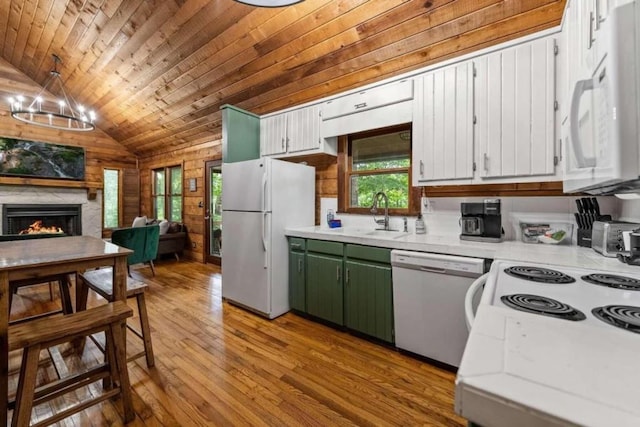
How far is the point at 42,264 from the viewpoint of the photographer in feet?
4.90

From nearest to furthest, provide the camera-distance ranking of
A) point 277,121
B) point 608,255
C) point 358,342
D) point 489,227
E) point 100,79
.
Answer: point 608,255 → point 489,227 → point 358,342 → point 277,121 → point 100,79

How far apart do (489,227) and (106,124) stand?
713 cm

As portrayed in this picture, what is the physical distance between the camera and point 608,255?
1.51m

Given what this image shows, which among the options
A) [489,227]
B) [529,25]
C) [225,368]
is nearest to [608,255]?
[489,227]

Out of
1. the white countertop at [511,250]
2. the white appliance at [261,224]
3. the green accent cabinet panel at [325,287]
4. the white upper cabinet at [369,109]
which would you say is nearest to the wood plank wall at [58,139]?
the white appliance at [261,224]

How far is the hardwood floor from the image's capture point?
5.09 feet

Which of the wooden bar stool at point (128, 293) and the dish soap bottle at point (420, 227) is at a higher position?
the dish soap bottle at point (420, 227)

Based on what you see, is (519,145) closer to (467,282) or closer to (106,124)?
(467,282)

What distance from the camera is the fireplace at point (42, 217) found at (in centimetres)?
511

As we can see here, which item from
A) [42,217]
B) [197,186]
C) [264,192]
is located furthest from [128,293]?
[42,217]

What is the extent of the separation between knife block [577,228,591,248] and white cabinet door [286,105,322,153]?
2.27m

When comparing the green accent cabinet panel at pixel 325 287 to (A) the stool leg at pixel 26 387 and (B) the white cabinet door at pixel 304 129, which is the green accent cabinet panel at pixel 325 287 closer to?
(B) the white cabinet door at pixel 304 129

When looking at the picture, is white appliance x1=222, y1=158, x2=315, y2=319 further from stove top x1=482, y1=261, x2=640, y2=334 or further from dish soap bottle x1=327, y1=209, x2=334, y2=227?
stove top x1=482, y1=261, x2=640, y2=334

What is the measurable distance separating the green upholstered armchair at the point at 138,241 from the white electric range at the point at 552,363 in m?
4.31
